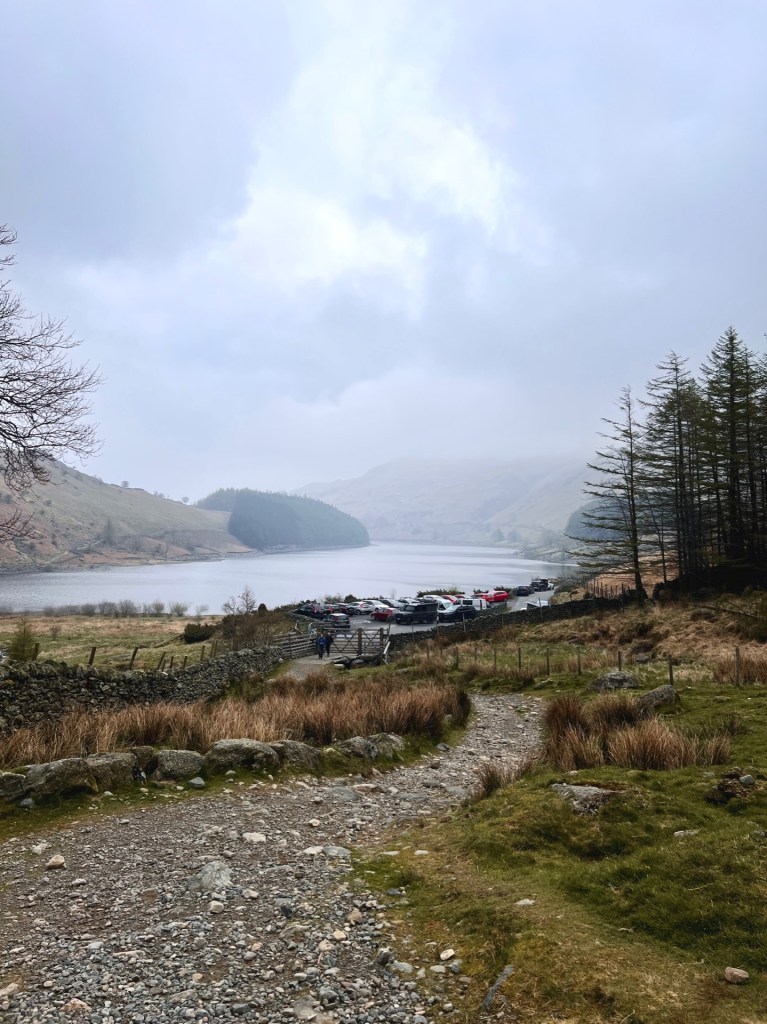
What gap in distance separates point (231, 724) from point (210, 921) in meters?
5.98

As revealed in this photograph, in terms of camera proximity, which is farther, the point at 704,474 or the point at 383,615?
the point at 383,615

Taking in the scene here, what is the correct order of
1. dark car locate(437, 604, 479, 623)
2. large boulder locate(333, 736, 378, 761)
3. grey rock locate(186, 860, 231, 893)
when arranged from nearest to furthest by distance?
grey rock locate(186, 860, 231, 893) → large boulder locate(333, 736, 378, 761) → dark car locate(437, 604, 479, 623)

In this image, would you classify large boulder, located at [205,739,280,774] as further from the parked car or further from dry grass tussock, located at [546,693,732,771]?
the parked car

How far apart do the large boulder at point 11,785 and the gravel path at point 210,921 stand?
98 centimetres

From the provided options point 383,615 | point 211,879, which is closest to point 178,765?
point 211,879

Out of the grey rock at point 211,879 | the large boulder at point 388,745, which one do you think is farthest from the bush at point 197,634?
the grey rock at point 211,879

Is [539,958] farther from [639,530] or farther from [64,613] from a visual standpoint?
[64,613]

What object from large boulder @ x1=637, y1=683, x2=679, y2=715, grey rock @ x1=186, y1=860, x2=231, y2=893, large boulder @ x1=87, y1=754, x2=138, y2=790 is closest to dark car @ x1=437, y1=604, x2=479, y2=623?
large boulder @ x1=637, y1=683, x2=679, y2=715

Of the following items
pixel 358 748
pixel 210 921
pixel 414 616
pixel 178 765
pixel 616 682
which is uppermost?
pixel 210 921

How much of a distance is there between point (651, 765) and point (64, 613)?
267ft

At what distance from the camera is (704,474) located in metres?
35.8

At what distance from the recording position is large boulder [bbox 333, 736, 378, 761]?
985 cm

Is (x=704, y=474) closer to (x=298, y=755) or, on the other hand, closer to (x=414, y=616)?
(x=414, y=616)

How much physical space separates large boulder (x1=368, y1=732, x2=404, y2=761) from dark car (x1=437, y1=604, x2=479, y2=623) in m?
35.4
